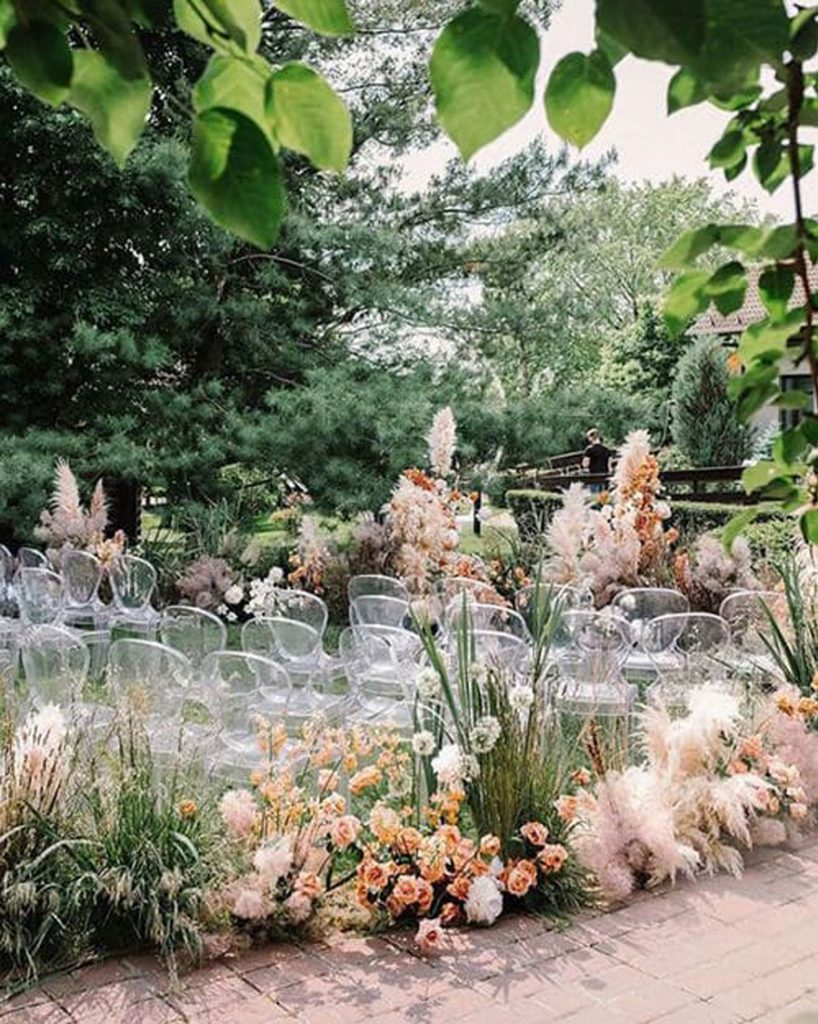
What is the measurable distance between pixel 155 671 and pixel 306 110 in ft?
11.8

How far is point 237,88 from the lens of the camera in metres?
0.58

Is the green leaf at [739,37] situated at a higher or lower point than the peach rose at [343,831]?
higher

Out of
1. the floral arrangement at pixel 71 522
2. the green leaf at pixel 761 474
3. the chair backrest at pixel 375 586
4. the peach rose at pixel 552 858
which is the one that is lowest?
the peach rose at pixel 552 858

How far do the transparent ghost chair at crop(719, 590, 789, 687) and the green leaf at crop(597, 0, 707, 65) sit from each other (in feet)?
15.6

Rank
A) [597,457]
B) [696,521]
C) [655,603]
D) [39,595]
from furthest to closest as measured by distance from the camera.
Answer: [597,457] < [696,521] < [39,595] < [655,603]

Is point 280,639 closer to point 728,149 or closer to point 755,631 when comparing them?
point 755,631

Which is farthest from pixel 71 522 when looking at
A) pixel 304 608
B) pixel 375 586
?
pixel 304 608

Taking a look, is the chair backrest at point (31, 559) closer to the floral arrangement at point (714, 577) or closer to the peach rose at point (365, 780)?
the floral arrangement at point (714, 577)

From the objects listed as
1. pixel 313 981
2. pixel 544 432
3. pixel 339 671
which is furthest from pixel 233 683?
pixel 544 432

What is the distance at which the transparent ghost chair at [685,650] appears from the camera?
16.5ft

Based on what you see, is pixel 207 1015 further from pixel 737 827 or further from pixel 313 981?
pixel 737 827

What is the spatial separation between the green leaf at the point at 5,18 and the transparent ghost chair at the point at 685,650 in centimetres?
445

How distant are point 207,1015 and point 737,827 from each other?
1.99 meters

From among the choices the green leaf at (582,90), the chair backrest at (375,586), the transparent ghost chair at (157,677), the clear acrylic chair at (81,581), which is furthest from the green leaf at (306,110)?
the clear acrylic chair at (81,581)
